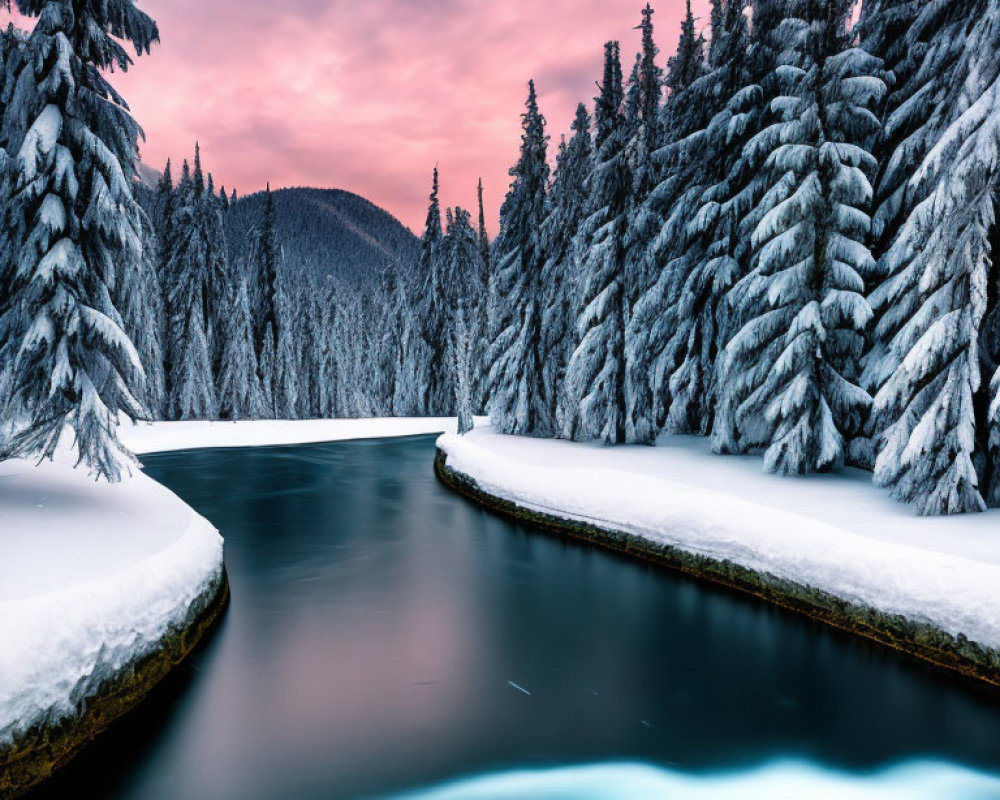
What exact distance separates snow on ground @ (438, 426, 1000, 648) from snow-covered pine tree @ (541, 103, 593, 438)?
801 cm

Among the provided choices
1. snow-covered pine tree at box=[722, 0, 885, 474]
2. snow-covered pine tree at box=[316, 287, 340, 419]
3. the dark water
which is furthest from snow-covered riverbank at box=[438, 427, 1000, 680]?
snow-covered pine tree at box=[316, 287, 340, 419]

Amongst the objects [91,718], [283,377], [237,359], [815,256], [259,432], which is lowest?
[259,432]

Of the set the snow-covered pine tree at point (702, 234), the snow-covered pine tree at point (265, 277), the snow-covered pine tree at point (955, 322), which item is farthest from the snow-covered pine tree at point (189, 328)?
the snow-covered pine tree at point (955, 322)

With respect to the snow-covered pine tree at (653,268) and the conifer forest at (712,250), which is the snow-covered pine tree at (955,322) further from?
the snow-covered pine tree at (653,268)

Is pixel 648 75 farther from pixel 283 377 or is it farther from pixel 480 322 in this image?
pixel 283 377

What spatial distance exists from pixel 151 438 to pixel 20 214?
27.3 metres

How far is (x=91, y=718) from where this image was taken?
625 centimetres

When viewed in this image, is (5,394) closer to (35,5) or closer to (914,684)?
(35,5)

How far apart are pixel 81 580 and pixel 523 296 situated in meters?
23.8

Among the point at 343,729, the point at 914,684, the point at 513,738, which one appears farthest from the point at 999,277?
the point at 343,729

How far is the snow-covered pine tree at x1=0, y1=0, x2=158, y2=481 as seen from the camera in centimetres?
939

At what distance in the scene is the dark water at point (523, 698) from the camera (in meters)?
6.34

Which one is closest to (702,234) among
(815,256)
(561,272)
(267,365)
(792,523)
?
(815,256)

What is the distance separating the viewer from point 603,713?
7562 millimetres
